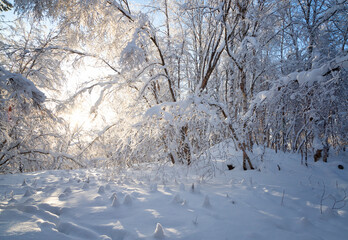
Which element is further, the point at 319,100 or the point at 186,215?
the point at 319,100

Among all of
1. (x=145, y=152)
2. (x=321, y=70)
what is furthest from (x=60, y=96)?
(x=321, y=70)

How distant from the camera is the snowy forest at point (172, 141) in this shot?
69.9 inches

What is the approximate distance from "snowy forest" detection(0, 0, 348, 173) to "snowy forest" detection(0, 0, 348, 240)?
39 millimetres

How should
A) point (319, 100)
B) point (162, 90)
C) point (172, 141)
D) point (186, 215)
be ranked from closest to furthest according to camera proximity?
point (186, 215) → point (319, 100) → point (172, 141) → point (162, 90)

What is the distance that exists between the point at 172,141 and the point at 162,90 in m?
4.36

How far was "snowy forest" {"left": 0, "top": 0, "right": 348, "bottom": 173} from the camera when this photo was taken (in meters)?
2.74

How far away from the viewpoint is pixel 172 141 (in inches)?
159

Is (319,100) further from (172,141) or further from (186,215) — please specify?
(172,141)

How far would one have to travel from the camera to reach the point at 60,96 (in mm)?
8633

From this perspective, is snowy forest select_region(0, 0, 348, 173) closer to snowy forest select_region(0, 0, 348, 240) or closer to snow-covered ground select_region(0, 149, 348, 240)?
snowy forest select_region(0, 0, 348, 240)

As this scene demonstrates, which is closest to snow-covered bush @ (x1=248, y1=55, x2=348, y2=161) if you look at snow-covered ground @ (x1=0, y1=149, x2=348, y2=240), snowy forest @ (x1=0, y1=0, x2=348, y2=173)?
snowy forest @ (x1=0, y1=0, x2=348, y2=173)

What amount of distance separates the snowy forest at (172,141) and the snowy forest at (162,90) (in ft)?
0.13

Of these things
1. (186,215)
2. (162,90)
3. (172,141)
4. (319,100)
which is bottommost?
(186,215)

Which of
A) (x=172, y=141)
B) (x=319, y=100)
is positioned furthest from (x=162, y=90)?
(x=319, y=100)
